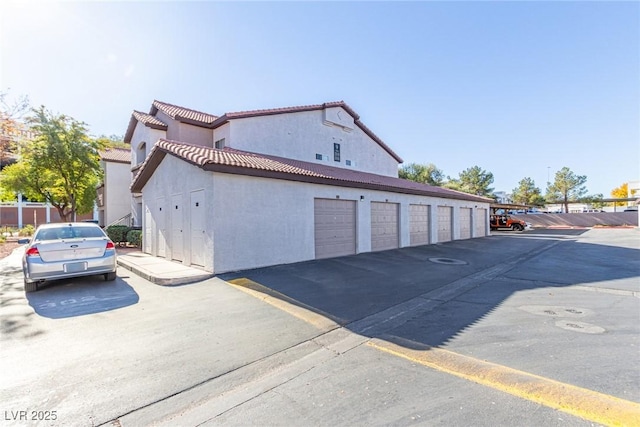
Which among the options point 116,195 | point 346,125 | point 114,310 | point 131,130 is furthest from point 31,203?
point 114,310

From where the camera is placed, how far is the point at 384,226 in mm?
14914

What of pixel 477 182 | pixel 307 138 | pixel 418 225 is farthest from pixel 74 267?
pixel 477 182

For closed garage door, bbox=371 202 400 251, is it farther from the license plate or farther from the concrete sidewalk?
the license plate

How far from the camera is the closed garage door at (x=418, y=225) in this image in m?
16.7

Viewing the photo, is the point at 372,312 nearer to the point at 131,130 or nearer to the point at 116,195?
the point at 131,130

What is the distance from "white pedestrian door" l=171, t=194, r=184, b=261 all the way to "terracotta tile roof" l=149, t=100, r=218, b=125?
6533 millimetres

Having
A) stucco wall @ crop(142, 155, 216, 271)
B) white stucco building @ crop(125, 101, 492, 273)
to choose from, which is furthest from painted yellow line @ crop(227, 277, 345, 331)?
stucco wall @ crop(142, 155, 216, 271)

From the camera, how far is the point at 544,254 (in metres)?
14.0

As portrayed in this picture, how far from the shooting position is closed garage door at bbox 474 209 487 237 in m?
23.4

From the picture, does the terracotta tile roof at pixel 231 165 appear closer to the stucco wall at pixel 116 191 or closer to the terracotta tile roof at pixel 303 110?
the terracotta tile roof at pixel 303 110

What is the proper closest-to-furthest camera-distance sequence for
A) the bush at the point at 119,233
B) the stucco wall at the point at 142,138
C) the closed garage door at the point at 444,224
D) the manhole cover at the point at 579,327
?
the manhole cover at the point at 579,327, the stucco wall at the point at 142,138, the bush at the point at 119,233, the closed garage door at the point at 444,224

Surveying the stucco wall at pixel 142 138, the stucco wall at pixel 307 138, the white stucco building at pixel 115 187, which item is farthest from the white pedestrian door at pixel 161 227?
the white stucco building at pixel 115 187

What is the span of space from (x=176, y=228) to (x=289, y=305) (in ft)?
22.1

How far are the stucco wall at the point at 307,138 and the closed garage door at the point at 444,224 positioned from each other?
194 inches
